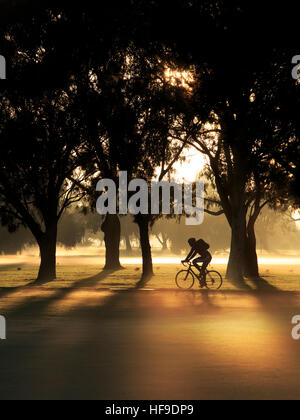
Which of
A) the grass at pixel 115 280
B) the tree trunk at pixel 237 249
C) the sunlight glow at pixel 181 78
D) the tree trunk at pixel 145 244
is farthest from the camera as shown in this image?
the tree trunk at pixel 145 244

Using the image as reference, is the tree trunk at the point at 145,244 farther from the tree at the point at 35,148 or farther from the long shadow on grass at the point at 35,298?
the long shadow on grass at the point at 35,298

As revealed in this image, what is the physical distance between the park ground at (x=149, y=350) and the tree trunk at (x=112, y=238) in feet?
96.1

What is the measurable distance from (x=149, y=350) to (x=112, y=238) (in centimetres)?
4103

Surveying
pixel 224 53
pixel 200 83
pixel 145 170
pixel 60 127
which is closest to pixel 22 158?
pixel 60 127

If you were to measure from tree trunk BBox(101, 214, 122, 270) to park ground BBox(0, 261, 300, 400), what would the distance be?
29284mm

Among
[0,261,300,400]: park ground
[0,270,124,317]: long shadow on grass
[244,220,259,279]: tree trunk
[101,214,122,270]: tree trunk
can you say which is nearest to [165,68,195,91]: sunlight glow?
[0,270,124,317]: long shadow on grass

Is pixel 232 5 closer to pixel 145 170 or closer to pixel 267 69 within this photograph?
pixel 267 69

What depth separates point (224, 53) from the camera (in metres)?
25.3

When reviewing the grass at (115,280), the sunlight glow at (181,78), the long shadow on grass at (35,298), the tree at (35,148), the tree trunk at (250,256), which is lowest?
the long shadow on grass at (35,298)

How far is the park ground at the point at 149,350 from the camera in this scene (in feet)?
31.5

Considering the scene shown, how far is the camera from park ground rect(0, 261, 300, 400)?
9.60m

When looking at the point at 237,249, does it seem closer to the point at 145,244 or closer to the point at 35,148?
the point at 145,244

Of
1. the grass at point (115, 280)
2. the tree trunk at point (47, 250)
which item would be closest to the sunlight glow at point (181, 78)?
the grass at point (115, 280)

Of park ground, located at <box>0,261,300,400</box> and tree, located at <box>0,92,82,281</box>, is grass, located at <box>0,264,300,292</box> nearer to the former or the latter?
tree, located at <box>0,92,82,281</box>
